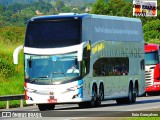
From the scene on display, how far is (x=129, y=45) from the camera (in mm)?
38281

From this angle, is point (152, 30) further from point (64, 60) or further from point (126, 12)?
point (64, 60)

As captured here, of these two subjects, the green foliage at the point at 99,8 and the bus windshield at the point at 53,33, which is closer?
the bus windshield at the point at 53,33

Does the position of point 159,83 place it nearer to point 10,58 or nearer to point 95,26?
point 10,58

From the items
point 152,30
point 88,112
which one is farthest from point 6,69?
point 152,30

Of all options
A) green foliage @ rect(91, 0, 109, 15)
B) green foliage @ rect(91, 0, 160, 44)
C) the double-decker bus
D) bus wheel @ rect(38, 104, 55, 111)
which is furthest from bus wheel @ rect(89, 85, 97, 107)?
green foliage @ rect(91, 0, 109, 15)

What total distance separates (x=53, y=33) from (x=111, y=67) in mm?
4690

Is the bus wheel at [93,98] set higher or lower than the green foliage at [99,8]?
lower

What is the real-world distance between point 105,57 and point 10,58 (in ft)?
75.5

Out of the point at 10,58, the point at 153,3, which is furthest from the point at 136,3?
the point at 10,58

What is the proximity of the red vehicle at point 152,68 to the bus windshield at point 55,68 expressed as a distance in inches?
757

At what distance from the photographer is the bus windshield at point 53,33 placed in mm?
31672

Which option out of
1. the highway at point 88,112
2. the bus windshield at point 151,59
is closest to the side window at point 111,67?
the highway at point 88,112

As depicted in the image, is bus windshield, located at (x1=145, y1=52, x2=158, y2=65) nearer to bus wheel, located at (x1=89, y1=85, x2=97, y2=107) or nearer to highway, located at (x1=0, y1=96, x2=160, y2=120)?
bus wheel, located at (x1=89, y1=85, x2=97, y2=107)

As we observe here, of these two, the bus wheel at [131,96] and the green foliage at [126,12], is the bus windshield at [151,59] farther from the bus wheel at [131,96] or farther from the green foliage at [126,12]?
the green foliage at [126,12]
